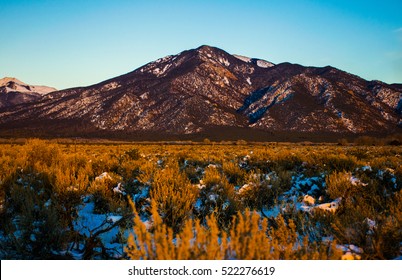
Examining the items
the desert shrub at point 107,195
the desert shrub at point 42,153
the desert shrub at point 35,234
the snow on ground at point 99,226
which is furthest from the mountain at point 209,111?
the desert shrub at point 35,234

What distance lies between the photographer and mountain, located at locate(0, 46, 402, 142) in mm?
113375

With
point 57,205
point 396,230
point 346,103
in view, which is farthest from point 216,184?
point 346,103

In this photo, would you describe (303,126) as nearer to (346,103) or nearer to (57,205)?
(346,103)

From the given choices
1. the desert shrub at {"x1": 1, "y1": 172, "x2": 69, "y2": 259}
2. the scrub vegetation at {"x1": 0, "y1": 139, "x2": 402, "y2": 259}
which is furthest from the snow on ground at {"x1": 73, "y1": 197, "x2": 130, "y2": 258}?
the desert shrub at {"x1": 1, "y1": 172, "x2": 69, "y2": 259}

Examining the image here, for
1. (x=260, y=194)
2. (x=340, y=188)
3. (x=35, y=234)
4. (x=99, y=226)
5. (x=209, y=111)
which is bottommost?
(x=99, y=226)

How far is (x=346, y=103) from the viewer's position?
418 feet

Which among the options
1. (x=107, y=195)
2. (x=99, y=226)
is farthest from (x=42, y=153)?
(x=99, y=226)

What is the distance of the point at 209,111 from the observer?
12838cm

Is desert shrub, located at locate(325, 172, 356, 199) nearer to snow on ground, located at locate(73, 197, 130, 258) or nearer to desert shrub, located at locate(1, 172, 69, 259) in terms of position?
snow on ground, located at locate(73, 197, 130, 258)

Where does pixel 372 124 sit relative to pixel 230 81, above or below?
below

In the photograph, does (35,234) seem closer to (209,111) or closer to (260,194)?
(260,194)

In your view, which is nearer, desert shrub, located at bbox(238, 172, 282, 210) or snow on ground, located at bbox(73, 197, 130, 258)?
snow on ground, located at bbox(73, 197, 130, 258)
